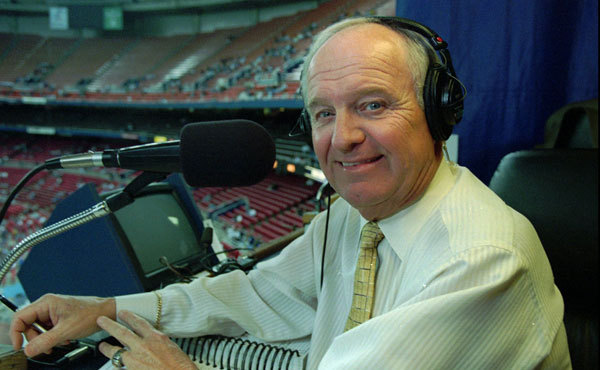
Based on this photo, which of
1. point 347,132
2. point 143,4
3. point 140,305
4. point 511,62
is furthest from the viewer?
point 143,4

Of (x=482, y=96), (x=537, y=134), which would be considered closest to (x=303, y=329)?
(x=482, y=96)

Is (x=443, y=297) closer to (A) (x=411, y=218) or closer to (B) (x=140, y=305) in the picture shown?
(A) (x=411, y=218)

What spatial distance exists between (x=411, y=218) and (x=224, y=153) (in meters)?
0.30

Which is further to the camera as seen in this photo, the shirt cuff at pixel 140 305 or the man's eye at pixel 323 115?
the shirt cuff at pixel 140 305

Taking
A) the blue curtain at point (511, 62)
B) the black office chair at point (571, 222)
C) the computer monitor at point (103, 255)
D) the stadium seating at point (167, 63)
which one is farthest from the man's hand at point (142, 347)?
the stadium seating at point (167, 63)

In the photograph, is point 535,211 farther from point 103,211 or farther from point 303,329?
point 103,211

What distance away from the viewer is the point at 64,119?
11984 mm

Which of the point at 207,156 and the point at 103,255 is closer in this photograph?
the point at 207,156

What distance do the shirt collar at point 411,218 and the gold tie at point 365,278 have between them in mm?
29

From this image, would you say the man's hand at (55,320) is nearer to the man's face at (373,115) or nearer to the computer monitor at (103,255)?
the computer monitor at (103,255)

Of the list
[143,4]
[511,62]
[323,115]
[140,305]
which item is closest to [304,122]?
[323,115]

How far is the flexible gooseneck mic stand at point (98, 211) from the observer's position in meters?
0.65

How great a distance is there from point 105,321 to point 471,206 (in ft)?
2.21

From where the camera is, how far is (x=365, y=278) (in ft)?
2.11
